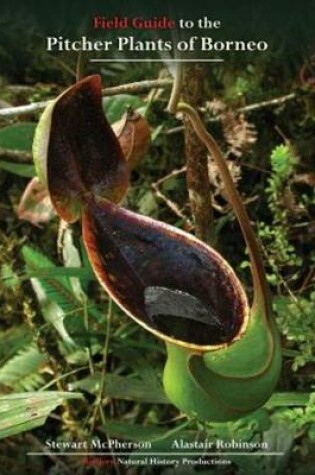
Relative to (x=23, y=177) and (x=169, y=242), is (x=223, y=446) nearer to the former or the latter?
(x=169, y=242)

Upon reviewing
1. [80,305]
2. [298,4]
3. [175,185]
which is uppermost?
[298,4]

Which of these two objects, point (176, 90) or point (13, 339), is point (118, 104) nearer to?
point (176, 90)

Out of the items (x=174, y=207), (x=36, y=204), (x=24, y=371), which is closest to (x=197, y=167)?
(x=174, y=207)

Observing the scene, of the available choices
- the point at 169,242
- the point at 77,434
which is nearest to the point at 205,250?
the point at 169,242

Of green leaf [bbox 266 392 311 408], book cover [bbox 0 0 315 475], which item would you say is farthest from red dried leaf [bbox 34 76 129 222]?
green leaf [bbox 266 392 311 408]

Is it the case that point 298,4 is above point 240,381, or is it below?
above

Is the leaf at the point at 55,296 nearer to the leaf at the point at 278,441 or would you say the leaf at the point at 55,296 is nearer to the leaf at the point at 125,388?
the leaf at the point at 125,388
